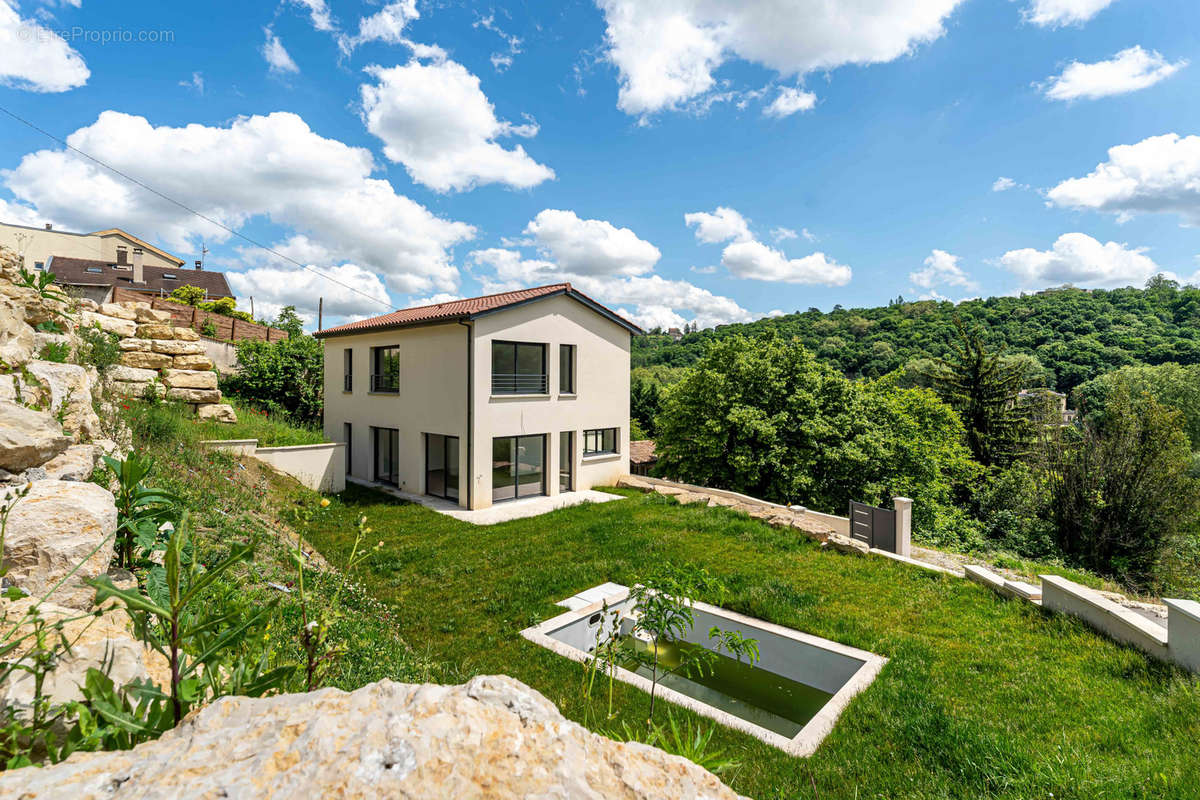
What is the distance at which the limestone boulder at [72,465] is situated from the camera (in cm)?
340

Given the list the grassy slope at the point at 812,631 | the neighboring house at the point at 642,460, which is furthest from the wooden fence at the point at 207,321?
the neighboring house at the point at 642,460

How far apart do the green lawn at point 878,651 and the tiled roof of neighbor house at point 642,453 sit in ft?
46.6

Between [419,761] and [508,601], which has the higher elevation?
A: [419,761]

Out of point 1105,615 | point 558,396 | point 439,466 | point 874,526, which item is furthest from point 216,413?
point 1105,615

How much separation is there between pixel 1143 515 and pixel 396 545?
19.8m

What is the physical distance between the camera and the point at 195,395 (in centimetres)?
1386

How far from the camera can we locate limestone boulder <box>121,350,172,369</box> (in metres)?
13.6

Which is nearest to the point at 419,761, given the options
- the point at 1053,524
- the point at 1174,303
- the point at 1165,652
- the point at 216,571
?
the point at 216,571

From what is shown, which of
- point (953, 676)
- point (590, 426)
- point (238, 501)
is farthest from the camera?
point (590, 426)

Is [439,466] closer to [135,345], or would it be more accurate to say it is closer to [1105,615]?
[135,345]

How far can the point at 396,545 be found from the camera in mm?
10406

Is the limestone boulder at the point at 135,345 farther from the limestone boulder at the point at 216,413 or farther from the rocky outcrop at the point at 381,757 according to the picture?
the rocky outcrop at the point at 381,757

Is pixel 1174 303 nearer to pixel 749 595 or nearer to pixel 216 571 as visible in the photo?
pixel 749 595

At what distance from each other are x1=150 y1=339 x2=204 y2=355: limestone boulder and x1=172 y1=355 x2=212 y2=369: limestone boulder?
14cm
